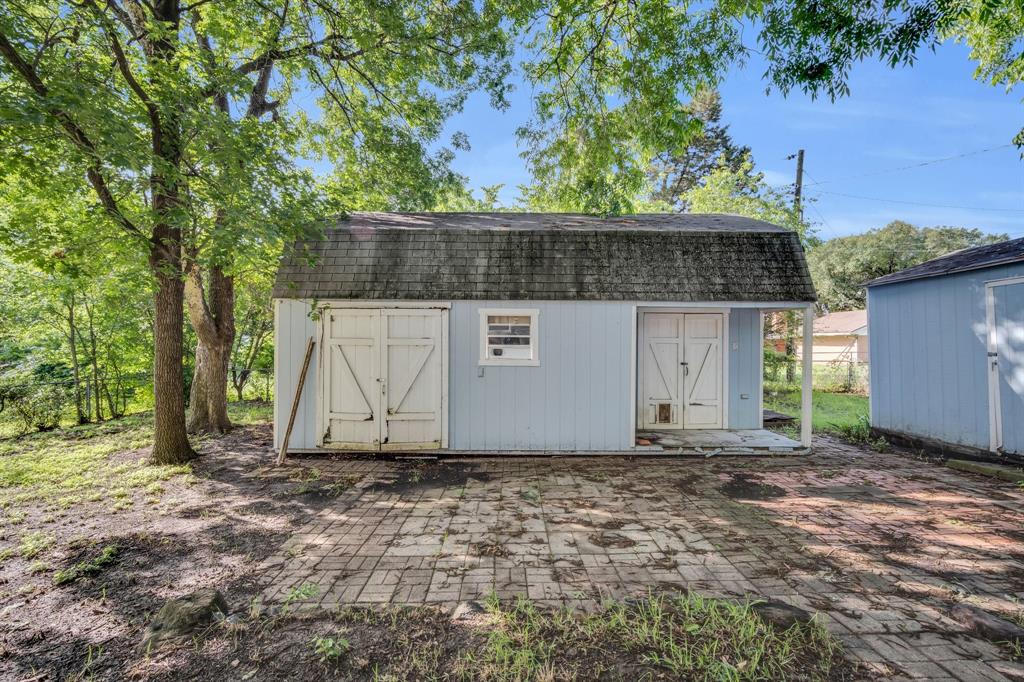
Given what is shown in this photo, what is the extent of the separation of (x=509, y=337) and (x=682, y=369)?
351 centimetres

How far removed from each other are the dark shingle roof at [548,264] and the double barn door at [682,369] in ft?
4.17

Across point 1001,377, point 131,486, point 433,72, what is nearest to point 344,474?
point 131,486

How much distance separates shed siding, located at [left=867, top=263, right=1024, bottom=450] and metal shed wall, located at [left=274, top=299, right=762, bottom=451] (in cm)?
475

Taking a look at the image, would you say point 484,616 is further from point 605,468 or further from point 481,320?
point 481,320

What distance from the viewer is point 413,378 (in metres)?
6.49

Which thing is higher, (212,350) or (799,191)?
(799,191)

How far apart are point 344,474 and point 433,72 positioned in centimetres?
744

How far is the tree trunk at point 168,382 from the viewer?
6.14 m

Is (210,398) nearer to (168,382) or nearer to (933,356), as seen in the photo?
(168,382)

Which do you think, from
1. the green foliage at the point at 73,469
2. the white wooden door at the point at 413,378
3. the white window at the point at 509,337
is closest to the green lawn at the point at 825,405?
the white window at the point at 509,337

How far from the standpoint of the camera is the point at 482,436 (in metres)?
6.52

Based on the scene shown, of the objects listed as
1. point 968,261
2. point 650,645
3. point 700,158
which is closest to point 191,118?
point 650,645

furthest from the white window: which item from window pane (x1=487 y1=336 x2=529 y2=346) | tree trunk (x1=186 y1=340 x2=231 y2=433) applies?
tree trunk (x1=186 y1=340 x2=231 y2=433)

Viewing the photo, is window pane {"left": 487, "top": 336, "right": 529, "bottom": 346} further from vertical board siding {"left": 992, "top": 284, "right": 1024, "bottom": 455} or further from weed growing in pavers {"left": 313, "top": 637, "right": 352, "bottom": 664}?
vertical board siding {"left": 992, "top": 284, "right": 1024, "bottom": 455}
